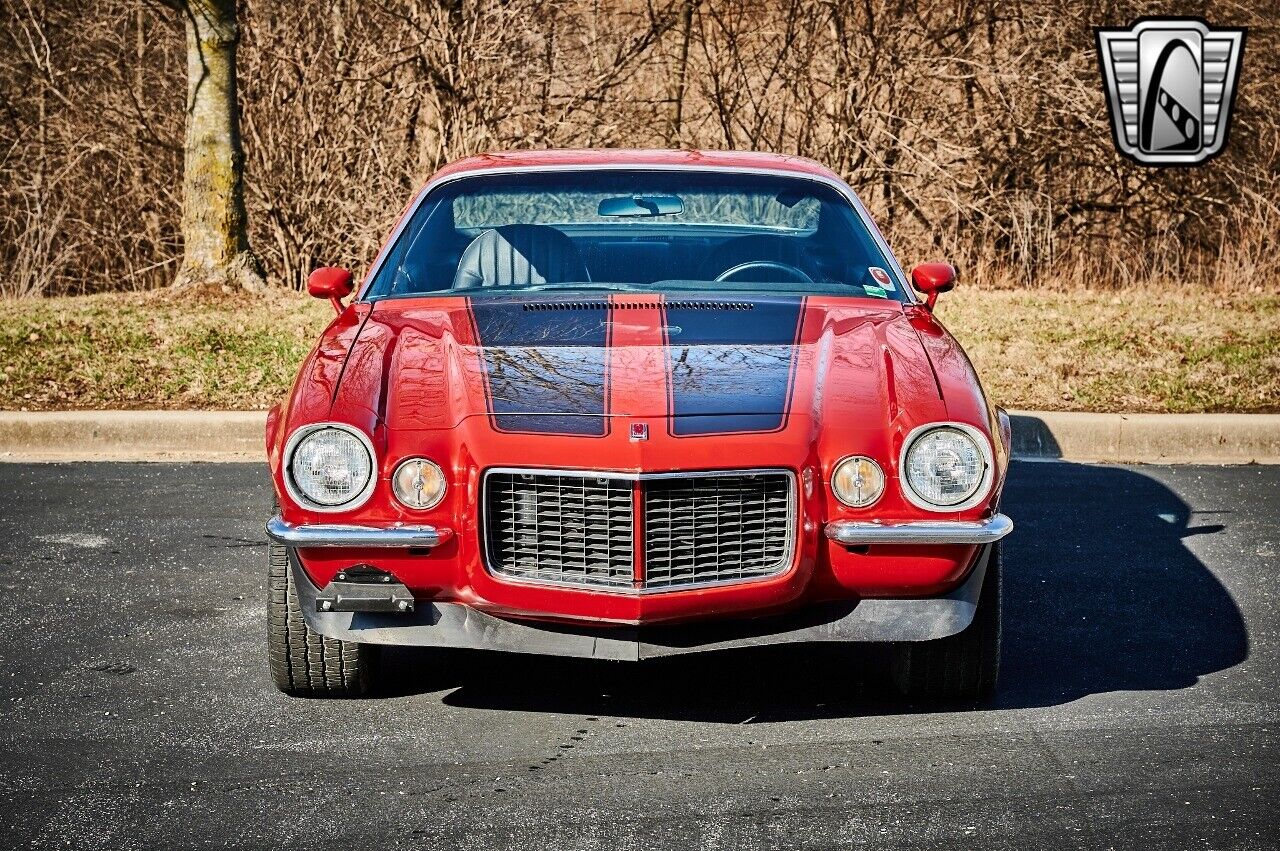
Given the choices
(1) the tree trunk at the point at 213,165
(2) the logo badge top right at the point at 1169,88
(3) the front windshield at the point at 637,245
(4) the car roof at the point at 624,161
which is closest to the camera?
(3) the front windshield at the point at 637,245

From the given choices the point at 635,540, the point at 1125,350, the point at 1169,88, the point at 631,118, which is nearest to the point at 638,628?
the point at 635,540

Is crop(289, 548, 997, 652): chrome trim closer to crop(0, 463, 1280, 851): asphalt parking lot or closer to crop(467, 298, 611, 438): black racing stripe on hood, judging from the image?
crop(0, 463, 1280, 851): asphalt parking lot

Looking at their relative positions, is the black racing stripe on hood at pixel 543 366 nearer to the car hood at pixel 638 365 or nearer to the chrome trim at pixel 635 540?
the car hood at pixel 638 365

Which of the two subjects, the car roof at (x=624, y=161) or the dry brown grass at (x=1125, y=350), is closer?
the car roof at (x=624, y=161)

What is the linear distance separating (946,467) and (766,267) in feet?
4.88

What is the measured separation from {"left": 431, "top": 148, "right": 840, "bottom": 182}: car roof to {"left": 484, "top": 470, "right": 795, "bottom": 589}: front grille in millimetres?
1982

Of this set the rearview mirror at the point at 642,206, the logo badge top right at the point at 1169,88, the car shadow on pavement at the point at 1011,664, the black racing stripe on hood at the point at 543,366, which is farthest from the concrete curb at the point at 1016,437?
the logo badge top right at the point at 1169,88

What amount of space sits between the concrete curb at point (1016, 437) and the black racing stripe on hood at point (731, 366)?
374 cm

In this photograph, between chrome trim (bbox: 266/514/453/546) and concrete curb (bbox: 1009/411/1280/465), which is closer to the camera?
chrome trim (bbox: 266/514/453/546)

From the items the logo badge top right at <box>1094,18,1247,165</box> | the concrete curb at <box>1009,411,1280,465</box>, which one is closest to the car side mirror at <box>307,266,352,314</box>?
the concrete curb at <box>1009,411,1280,465</box>

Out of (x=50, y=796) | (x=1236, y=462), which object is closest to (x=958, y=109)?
(x=1236, y=462)

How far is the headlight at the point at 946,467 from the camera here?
398cm

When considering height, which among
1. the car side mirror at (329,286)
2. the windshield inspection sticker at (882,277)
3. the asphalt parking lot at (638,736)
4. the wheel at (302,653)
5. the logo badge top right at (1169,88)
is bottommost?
the asphalt parking lot at (638,736)

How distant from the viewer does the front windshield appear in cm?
523
